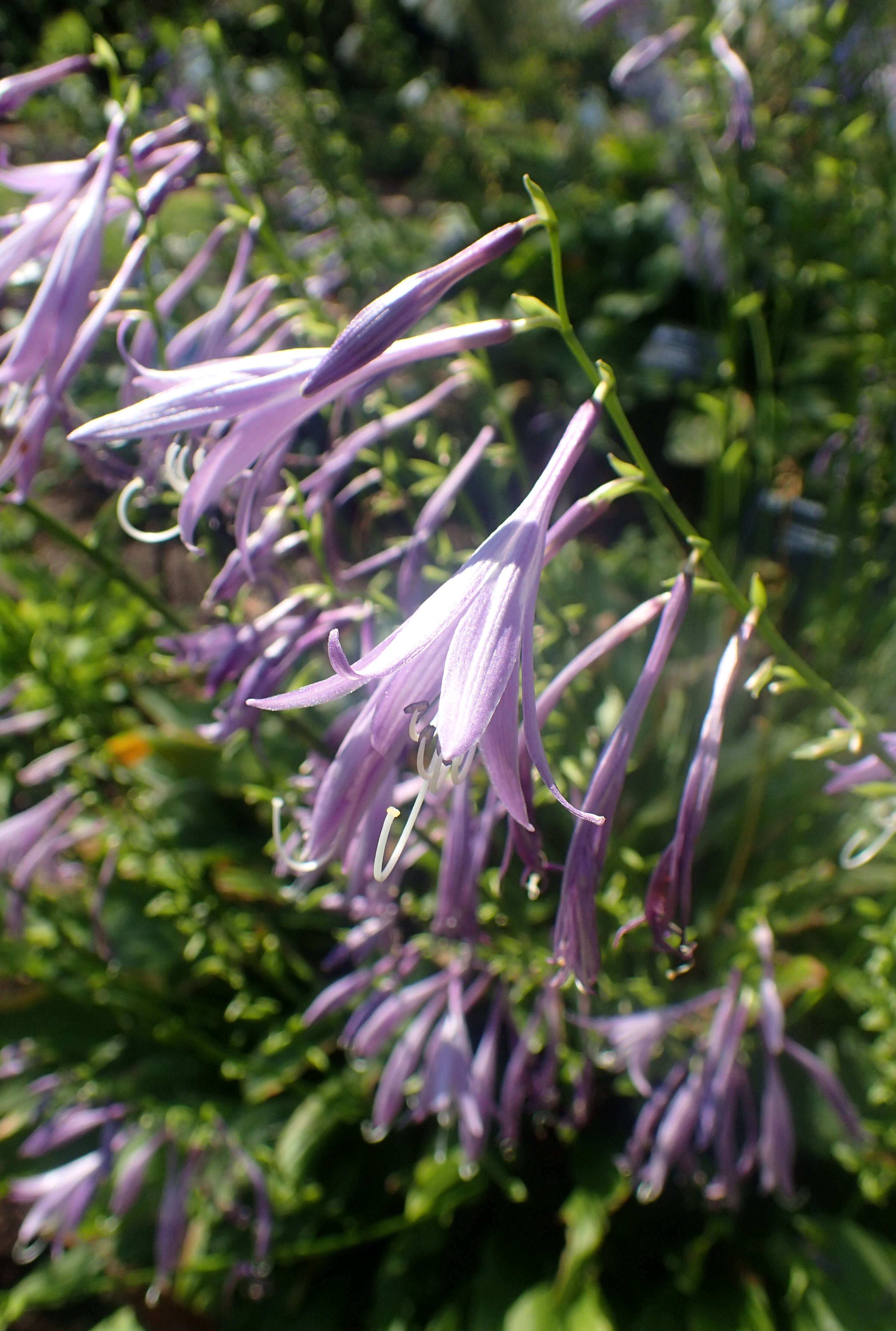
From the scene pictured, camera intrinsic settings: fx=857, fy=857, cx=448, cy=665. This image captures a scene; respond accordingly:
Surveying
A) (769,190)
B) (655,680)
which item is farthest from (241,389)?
(769,190)

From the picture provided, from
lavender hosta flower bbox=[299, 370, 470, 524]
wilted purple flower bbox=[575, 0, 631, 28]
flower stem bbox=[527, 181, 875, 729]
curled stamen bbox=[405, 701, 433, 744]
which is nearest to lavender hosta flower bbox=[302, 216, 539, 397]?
flower stem bbox=[527, 181, 875, 729]

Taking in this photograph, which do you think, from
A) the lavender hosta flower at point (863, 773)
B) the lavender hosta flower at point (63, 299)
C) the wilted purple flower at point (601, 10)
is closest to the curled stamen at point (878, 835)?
the lavender hosta flower at point (863, 773)

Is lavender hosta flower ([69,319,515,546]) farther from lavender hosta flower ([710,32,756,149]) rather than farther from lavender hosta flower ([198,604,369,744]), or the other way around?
lavender hosta flower ([710,32,756,149])

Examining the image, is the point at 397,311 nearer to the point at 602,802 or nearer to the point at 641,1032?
the point at 602,802

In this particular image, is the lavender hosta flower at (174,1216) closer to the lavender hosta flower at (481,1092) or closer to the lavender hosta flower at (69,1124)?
the lavender hosta flower at (69,1124)

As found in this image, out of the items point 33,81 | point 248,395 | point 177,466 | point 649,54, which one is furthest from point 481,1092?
point 649,54
